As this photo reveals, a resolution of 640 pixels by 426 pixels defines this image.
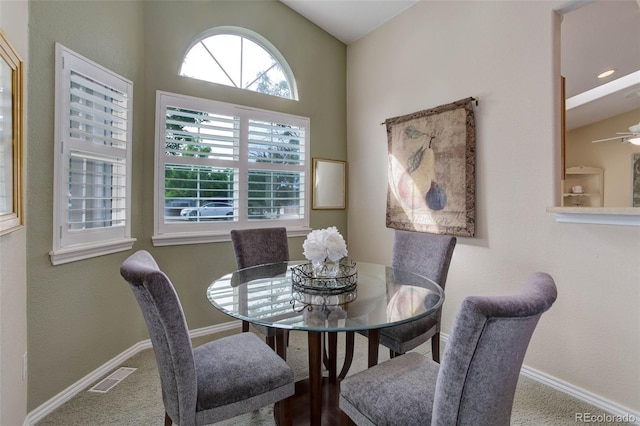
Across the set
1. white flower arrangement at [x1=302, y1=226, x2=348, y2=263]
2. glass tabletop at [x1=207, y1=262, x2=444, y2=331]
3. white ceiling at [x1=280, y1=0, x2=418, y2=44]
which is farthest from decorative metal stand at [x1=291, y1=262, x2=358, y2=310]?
white ceiling at [x1=280, y1=0, x2=418, y2=44]

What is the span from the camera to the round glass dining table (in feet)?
4.40

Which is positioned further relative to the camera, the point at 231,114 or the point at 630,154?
the point at 630,154

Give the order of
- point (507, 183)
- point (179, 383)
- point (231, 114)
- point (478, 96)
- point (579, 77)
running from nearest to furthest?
point (179, 383)
point (507, 183)
point (478, 96)
point (231, 114)
point (579, 77)

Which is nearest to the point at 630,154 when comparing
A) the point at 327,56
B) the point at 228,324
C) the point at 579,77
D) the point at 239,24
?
the point at 579,77

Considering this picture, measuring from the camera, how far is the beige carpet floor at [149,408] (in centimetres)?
179

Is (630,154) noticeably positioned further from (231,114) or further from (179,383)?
(179,383)

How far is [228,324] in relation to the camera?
3.14 m

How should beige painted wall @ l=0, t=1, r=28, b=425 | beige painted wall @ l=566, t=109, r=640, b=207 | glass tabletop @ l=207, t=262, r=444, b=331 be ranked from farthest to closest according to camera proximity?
beige painted wall @ l=566, t=109, r=640, b=207 < beige painted wall @ l=0, t=1, r=28, b=425 < glass tabletop @ l=207, t=262, r=444, b=331

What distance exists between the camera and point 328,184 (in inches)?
150

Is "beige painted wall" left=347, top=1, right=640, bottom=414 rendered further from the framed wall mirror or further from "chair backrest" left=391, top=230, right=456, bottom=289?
the framed wall mirror

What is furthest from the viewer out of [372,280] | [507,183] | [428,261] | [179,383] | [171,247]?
[171,247]

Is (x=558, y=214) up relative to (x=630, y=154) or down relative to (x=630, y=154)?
down

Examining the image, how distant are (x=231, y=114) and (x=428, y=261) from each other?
2.36m

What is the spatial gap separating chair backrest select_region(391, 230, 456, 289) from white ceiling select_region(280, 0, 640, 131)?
2233 mm
